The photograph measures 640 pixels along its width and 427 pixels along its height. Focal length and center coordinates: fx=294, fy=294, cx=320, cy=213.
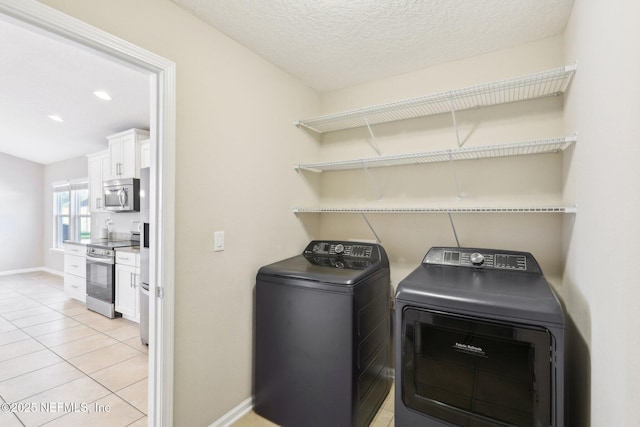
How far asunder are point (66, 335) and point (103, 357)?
0.90 m

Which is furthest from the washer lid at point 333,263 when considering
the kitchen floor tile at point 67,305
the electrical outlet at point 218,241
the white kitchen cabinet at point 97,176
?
the white kitchen cabinet at point 97,176

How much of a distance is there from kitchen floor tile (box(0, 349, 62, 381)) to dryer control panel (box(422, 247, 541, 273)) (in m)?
3.41

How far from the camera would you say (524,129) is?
73.3 inches

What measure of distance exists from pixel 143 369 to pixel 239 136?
2.22 m

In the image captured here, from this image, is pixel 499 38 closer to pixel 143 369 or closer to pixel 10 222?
pixel 143 369

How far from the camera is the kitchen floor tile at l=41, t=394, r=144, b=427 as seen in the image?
1.91 m

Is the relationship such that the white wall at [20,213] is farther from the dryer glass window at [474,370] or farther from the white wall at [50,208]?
the dryer glass window at [474,370]

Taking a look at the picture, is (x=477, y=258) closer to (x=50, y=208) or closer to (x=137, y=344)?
(x=137, y=344)

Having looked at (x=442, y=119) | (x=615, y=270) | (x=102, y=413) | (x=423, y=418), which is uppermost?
(x=442, y=119)

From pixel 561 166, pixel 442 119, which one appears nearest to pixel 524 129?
pixel 561 166

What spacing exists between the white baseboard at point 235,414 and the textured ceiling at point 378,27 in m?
2.32

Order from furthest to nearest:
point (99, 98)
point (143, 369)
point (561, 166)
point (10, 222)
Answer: point (10, 222) → point (99, 98) → point (143, 369) → point (561, 166)

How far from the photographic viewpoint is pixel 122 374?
2.48 meters

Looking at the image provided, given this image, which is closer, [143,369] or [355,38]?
[355,38]
